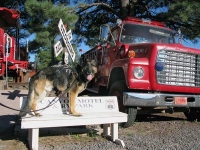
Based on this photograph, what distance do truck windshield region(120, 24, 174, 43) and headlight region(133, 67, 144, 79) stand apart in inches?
54.6

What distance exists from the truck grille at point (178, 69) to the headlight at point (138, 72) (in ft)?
1.17

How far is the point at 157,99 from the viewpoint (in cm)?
509

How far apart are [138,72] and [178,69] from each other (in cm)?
97

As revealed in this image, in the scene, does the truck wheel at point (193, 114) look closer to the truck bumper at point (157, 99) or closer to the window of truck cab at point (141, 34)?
the truck bumper at point (157, 99)

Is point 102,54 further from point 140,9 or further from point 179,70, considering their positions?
point 140,9

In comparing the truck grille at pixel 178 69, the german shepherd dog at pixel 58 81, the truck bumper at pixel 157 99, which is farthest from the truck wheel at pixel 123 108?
the german shepherd dog at pixel 58 81

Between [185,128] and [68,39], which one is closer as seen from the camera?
[185,128]

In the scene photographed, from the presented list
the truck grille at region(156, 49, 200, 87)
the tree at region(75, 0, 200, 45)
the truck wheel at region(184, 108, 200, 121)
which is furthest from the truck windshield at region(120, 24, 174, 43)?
the tree at region(75, 0, 200, 45)

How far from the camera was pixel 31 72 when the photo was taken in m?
12.9

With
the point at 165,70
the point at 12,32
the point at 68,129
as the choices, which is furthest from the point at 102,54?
the point at 12,32

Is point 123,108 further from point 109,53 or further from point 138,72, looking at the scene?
point 109,53

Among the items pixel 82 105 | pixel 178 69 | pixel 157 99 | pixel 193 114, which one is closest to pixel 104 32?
pixel 178 69

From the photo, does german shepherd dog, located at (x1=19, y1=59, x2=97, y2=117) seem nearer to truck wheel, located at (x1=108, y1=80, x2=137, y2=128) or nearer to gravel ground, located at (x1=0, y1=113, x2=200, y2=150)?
gravel ground, located at (x1=0, y1=113, x2=200, y2=150)

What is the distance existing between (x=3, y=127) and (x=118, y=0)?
9.53 meters
